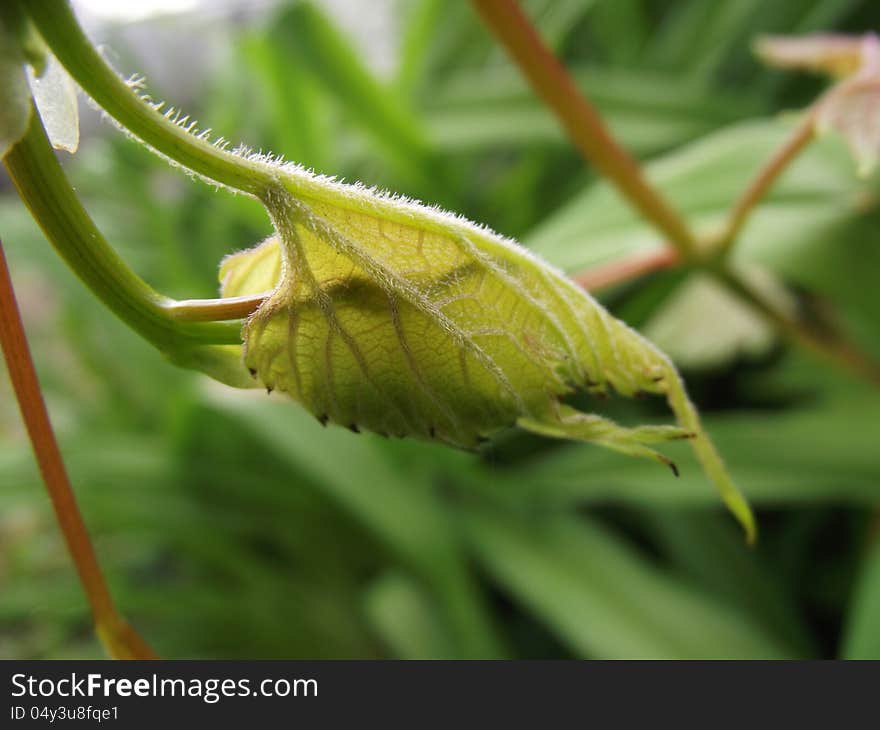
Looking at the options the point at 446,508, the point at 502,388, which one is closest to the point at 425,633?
the point at 446,508

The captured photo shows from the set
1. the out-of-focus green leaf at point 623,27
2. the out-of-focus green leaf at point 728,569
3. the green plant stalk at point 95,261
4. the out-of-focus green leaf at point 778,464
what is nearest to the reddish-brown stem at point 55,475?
the green plant stalk at point 95,261

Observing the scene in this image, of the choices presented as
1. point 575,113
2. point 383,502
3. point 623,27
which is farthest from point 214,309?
point 623,27

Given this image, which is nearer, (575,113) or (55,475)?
(55,475)

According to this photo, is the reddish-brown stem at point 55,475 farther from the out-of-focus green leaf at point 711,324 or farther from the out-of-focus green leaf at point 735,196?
the out-of-focus green leaf at point 711,324

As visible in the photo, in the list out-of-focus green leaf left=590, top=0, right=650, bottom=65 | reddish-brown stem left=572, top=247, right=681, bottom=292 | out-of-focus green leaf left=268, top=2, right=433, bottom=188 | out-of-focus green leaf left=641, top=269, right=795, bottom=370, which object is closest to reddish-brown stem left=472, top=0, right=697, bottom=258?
reddish-brown stem left=572, top=247, right=681, bottom=292

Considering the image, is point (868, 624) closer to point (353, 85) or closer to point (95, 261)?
point (95, 261)

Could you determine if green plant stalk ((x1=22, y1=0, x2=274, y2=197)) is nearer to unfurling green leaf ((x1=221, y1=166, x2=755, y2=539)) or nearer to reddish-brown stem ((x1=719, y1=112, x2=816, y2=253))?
unfurling green leaf ((x1=221, y1=166, x2=755, y2=539))
